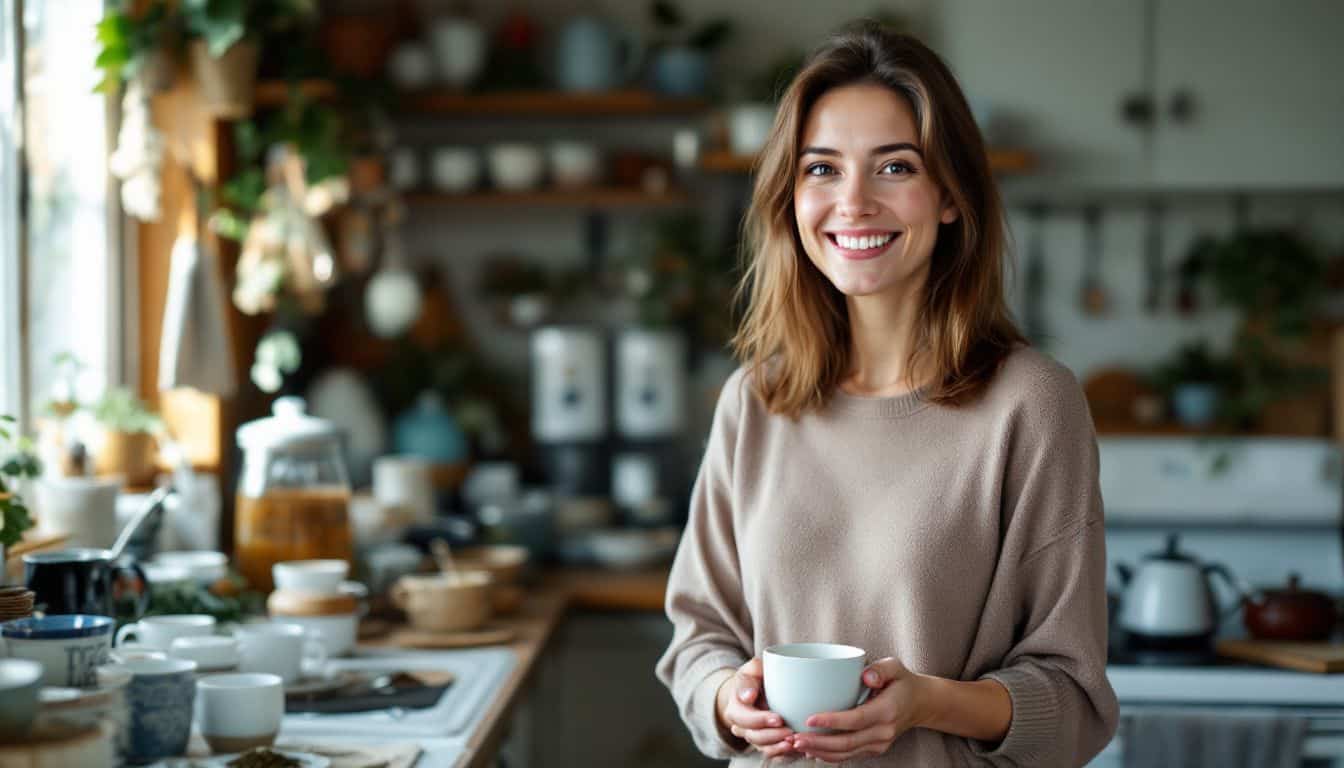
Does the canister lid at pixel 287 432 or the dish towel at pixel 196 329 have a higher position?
the dish towel at pixel 196 329

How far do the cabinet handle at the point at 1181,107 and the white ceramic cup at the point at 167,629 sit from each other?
9.26 feet

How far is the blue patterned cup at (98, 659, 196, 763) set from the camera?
1.61m

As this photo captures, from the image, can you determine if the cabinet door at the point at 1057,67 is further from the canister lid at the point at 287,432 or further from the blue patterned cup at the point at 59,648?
the blue patterned cup at the point at 59,648

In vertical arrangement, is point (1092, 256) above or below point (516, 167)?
below

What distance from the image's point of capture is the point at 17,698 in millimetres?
1203

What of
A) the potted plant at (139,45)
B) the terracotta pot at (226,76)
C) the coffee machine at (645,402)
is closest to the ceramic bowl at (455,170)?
the coffee machine at (645,402)

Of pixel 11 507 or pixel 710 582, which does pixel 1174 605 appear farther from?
pixel 11 507

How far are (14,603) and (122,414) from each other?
105cm

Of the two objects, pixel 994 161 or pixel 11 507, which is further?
pixel 994 161

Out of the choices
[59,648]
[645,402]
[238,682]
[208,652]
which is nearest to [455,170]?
[645,402]

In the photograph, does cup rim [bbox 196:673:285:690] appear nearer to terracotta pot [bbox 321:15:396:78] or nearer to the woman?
the woman

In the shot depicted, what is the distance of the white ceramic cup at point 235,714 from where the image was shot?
1.69m

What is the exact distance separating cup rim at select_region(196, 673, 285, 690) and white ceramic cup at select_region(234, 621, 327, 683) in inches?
8.1

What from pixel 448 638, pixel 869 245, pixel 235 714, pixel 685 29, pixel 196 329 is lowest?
pixel 448 638
